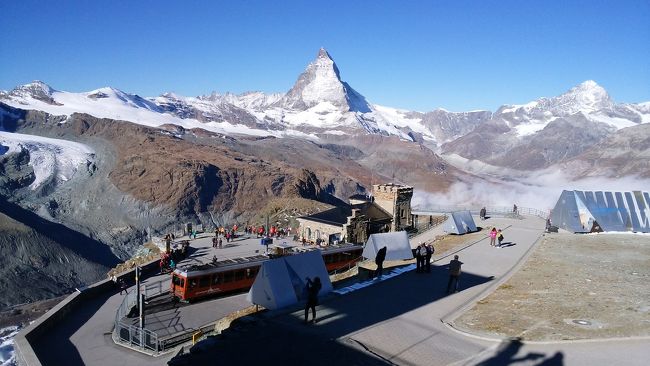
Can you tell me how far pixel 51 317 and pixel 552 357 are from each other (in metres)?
18.0

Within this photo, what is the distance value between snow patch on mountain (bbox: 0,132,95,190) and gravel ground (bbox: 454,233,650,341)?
97.0 meters

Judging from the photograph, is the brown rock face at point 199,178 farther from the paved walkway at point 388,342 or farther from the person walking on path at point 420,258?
the paved walkway at point 388,342

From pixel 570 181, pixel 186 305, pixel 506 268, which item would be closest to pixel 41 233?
pixel 186 305

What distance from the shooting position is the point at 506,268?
763 inches

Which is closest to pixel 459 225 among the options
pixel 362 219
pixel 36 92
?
pixel 362 219

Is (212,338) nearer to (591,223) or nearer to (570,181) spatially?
(591,223)

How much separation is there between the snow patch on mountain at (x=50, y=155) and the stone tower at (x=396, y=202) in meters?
76.5

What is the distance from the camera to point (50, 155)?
102 metres

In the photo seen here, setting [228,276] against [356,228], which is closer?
[228,276]

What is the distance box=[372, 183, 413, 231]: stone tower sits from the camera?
4197cm

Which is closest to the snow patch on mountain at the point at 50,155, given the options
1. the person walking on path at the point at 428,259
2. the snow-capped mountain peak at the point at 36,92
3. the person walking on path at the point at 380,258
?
the snow-capped mountain peak at the point at 36,92

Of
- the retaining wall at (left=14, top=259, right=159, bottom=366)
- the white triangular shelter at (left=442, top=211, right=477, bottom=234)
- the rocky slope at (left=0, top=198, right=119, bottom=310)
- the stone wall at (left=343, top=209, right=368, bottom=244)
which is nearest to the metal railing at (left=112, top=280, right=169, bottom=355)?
the retaining wall at (left=14, top=259, right=159, bottom=366)

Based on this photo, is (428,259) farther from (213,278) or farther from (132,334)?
(132,334)

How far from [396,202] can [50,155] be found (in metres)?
88.9
